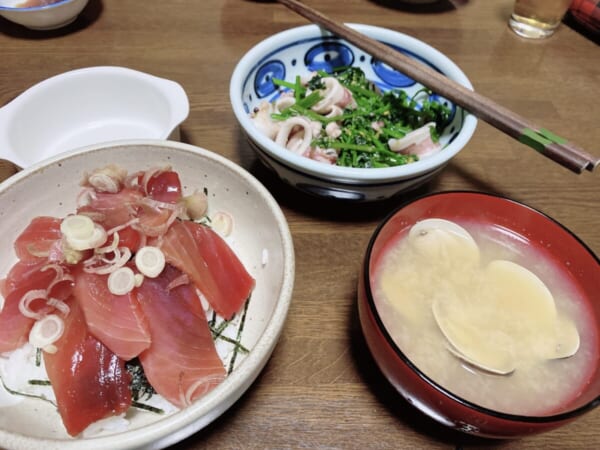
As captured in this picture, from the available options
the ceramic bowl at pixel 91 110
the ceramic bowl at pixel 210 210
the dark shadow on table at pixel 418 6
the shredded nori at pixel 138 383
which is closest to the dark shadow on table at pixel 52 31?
the ceramic bowl at pixel 91 110

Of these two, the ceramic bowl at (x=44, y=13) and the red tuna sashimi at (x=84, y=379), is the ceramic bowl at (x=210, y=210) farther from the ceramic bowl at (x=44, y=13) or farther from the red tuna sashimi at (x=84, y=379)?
the ceramic bowl at (x=44, y=13)

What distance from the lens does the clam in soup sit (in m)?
0.72

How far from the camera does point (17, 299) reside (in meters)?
0.81

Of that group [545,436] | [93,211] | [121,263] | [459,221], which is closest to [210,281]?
[121,263]

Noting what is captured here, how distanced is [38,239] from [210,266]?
1.02ft

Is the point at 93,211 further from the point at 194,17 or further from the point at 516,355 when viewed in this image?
the point at 194,17

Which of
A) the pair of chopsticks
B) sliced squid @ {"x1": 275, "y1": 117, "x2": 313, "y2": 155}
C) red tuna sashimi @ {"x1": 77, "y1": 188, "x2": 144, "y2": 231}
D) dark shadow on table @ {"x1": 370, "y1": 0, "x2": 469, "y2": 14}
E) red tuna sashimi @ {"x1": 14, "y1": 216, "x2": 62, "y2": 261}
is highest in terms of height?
the pair of chopsticks

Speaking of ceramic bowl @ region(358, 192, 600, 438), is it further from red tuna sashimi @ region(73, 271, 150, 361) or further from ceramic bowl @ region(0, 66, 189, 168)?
ceramic bowl @ region(0, 66, 189, 168)

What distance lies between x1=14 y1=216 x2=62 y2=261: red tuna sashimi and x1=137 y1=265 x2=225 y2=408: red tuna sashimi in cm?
19

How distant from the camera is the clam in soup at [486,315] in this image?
724 millimetres

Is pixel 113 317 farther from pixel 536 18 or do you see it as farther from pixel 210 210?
pixel 536 18

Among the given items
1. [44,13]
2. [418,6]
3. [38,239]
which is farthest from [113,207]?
[418,6]

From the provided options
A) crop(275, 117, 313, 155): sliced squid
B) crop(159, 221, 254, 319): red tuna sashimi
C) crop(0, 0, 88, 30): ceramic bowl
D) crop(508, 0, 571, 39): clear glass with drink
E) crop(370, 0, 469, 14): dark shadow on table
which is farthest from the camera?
crop(370, 0, 469, 14): dark shadow on table

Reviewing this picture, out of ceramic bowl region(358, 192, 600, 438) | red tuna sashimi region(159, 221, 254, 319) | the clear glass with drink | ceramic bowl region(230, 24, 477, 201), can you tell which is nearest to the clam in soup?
ceramic bowl region(358, 192, 600, 438)
